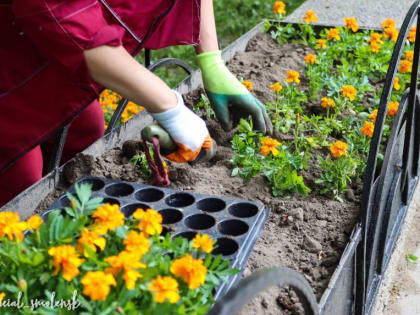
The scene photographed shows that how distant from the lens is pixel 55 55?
62.1 inches

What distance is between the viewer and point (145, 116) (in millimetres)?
2430

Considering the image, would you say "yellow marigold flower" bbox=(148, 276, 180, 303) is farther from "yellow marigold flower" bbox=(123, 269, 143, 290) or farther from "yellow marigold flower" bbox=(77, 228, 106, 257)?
"yellow marigold flower" bbox=(77, 228, 106, 257)

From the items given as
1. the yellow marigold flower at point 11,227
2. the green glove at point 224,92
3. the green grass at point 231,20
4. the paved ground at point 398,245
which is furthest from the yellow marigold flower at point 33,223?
the green grass at point 231,20

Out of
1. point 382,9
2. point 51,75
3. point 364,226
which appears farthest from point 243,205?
point 382,9

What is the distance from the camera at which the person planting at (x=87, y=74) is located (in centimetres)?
153

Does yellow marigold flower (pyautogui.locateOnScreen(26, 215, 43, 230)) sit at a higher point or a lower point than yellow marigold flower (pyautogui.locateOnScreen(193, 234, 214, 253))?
higher

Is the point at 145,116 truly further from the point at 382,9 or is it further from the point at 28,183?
the point at 382,9

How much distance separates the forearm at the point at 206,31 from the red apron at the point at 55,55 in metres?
0.12

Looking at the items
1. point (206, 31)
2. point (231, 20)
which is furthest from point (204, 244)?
point (231, 20)

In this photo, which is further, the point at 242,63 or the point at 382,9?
the point at 382,9

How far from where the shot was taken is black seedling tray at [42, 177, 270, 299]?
4.89 ft

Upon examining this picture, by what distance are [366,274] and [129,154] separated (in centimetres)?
91

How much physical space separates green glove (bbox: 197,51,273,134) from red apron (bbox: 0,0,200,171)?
158mm

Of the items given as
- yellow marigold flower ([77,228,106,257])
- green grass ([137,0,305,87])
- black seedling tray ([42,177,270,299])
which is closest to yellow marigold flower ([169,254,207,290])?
yellow marigold flower ([77,228,106,257])
